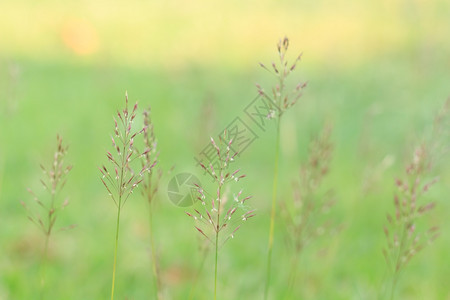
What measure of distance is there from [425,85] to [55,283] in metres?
4.83

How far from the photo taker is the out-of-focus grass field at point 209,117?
9.30 ft

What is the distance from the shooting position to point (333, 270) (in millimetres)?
2986

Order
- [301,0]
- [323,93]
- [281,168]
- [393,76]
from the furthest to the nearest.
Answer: [301,0]
[393,76]
[323,93]
[281,168]

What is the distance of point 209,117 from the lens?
3.09 m

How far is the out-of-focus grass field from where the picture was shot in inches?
112

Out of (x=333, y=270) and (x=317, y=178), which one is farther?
(x=333, y=270)

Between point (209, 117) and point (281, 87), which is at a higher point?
point (209, 117)

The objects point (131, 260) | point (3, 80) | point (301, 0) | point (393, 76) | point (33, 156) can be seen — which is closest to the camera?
point (131, 260)

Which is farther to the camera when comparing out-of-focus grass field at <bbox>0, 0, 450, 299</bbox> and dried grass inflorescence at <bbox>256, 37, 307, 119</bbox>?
out-of-focus grass field at <bbox>0, 0, 450, 299</bbox>

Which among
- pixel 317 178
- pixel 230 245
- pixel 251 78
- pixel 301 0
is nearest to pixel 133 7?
pixel 301 0

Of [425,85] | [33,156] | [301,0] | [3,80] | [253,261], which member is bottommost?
[253,261]

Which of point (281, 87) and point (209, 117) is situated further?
point (209, 117)

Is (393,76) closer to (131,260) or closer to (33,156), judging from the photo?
(33,156)

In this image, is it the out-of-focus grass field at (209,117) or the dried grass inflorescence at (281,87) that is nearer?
the dried grass inflorescence at (281,87)
